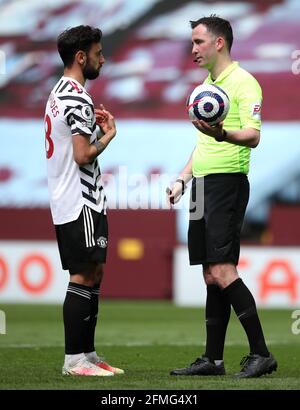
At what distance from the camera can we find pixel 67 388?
5.50m

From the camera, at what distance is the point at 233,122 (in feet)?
20.8

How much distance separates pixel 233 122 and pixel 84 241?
3.63 feet

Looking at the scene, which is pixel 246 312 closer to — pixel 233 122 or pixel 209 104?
pixel 233 122

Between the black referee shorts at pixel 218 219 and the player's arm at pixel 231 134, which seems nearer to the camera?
the player's arm at pixel 231 134

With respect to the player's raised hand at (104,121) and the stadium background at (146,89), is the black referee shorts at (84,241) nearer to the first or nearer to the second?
the player's raised hand at (104,121)

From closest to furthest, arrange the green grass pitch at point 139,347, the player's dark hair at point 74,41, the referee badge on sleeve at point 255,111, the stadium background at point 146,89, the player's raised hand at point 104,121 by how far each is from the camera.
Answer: the green grass pitch at point 139,347 < the referee badge on sleeve at point 255,111 < the player's dark hair at point 74,41 < the player's raised hand at point 104,121 < the stadium background at point 146,89

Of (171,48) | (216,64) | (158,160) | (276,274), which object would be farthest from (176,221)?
(216,64)

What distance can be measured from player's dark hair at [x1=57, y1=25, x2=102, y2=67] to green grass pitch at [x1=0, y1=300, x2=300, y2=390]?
1865mm

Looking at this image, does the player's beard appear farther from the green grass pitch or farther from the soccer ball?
the green grass pitch

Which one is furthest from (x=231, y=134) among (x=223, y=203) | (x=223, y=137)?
(x=223, y=203)

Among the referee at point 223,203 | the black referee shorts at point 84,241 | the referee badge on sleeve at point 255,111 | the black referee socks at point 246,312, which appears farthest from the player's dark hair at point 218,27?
the black referee socks at point 246,312

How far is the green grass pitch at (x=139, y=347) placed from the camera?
5766 mm

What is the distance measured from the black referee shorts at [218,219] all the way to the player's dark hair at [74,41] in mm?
1038

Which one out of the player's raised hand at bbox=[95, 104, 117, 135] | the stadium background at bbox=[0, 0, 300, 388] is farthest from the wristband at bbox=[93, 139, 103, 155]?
the stadium background at bbox=[0, 0, 300, 388]
